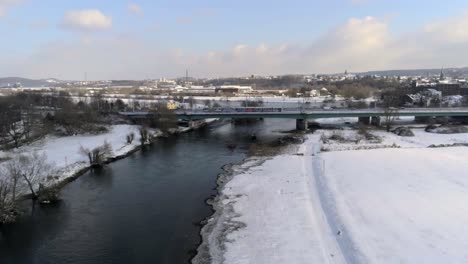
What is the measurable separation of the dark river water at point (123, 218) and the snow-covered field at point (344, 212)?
1016 millimetres

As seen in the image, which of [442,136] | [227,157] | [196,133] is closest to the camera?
[227,157]

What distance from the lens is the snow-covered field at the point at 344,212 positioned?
444 inches

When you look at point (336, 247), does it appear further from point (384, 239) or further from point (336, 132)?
point (336, 132)

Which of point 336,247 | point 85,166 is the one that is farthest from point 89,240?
point 85,166

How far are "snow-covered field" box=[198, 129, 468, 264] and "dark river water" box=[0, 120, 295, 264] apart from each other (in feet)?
3.33

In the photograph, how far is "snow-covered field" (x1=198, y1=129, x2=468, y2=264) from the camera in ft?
37.0

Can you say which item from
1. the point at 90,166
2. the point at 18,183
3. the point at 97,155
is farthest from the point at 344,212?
the point at 90,166

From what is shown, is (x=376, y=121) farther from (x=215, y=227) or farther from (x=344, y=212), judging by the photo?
(x=215, y=227)

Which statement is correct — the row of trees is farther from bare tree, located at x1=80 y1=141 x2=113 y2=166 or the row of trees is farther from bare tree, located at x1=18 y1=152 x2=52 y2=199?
bare tree, located at x1=80 y1=141 x2=113 y2=166

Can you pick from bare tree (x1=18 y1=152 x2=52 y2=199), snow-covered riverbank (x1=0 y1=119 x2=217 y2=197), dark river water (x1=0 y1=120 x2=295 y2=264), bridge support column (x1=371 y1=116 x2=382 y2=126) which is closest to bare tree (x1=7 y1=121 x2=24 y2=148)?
snow-covered riverbank (x1=0 y1=119 x2=217 y2=197)

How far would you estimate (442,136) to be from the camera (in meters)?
33.6

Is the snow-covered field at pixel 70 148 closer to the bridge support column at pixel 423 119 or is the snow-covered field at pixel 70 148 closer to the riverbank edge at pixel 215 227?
the riverbank edge at pixel 215 227

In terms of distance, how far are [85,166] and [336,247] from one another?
50.5 ft

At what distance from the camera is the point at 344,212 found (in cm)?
1423
